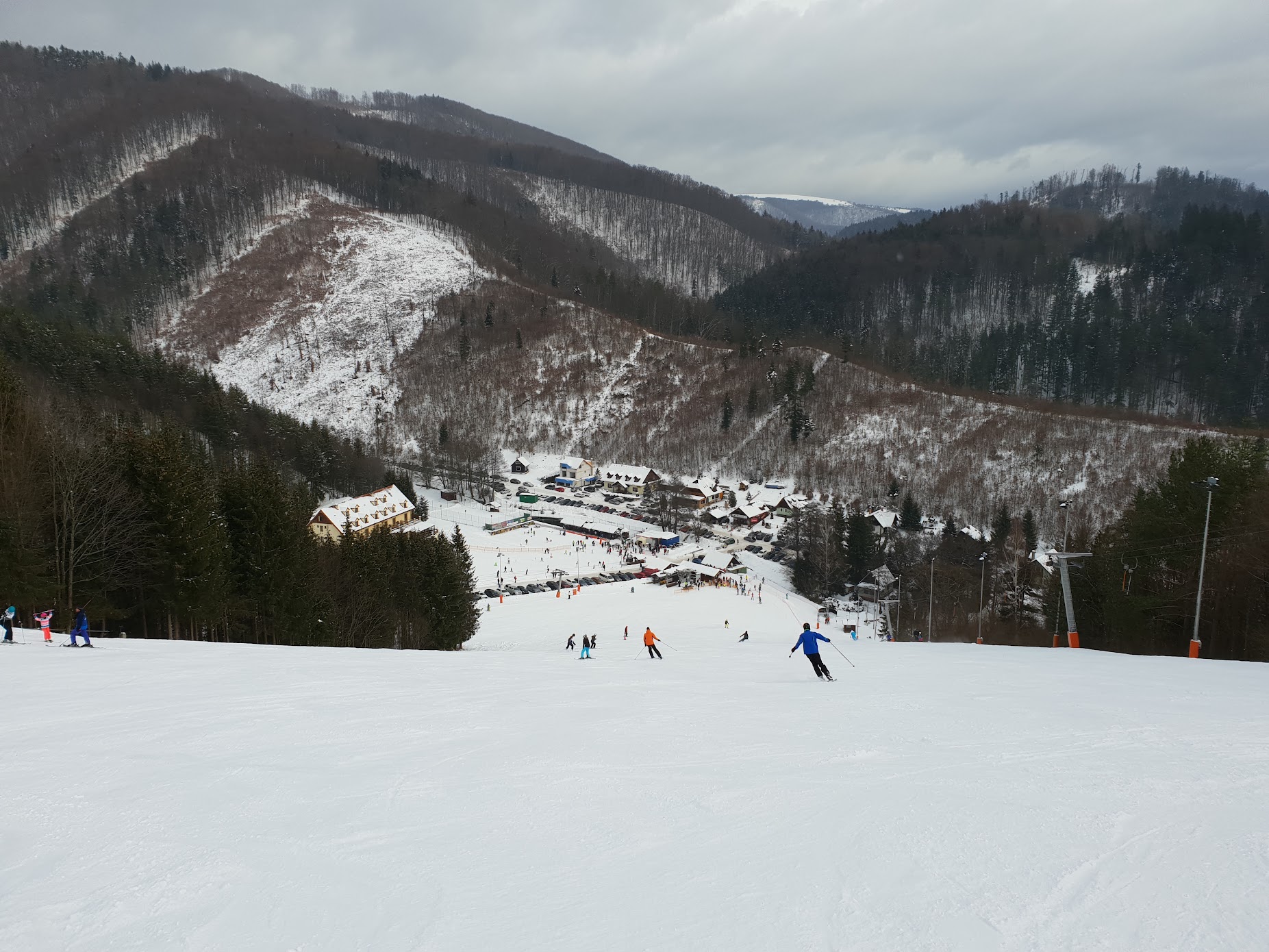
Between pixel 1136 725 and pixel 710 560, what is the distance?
54367 millimetres

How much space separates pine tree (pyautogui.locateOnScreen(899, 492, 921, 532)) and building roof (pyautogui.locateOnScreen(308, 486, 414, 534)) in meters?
50.2

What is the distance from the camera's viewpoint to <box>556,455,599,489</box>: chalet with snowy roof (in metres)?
91.5

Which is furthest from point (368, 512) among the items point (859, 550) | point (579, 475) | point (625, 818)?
point (625, 818)

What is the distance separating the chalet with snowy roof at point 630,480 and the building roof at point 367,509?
27.6 m

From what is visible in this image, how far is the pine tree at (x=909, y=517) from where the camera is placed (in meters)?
66.3

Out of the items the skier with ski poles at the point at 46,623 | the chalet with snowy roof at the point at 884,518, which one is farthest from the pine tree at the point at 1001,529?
the skier with ski poles at the point at 46,623

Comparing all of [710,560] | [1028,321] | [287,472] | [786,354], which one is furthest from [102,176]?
[1028,321]

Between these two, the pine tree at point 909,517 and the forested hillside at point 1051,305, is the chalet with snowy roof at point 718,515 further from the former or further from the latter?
the forested hillside at point 1051,305

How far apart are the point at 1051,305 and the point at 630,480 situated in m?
107

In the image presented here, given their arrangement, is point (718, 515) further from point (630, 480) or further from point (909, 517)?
point (909, 517)

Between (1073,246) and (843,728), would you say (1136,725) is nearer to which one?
(843,728)

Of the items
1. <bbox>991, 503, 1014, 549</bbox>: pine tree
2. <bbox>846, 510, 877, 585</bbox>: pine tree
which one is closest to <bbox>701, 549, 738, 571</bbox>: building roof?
<bbox>846, 510, 877, 585</bbox>: pine tree

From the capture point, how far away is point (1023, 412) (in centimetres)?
8581

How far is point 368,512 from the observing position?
6488 centimetres
